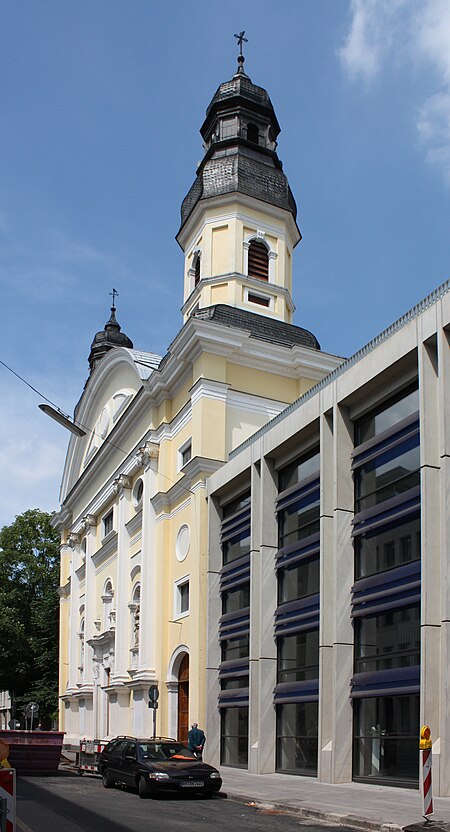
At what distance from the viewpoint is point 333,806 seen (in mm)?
14453

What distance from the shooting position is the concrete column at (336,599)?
61.6ft

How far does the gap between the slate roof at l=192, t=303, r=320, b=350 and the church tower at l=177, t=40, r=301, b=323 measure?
5.52ft

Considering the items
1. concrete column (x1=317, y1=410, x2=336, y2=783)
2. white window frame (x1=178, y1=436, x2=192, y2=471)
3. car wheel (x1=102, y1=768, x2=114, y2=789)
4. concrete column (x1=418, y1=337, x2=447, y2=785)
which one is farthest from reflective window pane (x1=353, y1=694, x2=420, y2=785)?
white window frame (x1=178, y1=436, x2=192, y2=471)

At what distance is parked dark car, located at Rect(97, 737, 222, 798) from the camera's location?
17.3 meters

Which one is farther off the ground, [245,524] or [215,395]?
[215,395]

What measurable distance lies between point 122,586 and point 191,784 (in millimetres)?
19647

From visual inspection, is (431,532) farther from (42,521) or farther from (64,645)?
(42,521)

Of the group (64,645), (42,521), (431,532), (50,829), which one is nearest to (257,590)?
(431,532)

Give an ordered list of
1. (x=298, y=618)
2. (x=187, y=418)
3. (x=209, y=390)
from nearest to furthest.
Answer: (x=298, y=618) → (x=209, y=390) → (x=187, y=418)

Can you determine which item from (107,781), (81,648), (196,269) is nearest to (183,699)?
(107,781)

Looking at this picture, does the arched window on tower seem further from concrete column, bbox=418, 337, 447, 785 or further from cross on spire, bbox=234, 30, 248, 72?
concrete column, bbox=418, 337, 447, 785

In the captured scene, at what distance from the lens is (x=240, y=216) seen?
36.5 metres

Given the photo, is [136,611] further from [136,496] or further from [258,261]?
[258,261]

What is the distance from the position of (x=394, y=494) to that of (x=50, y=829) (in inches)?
368
